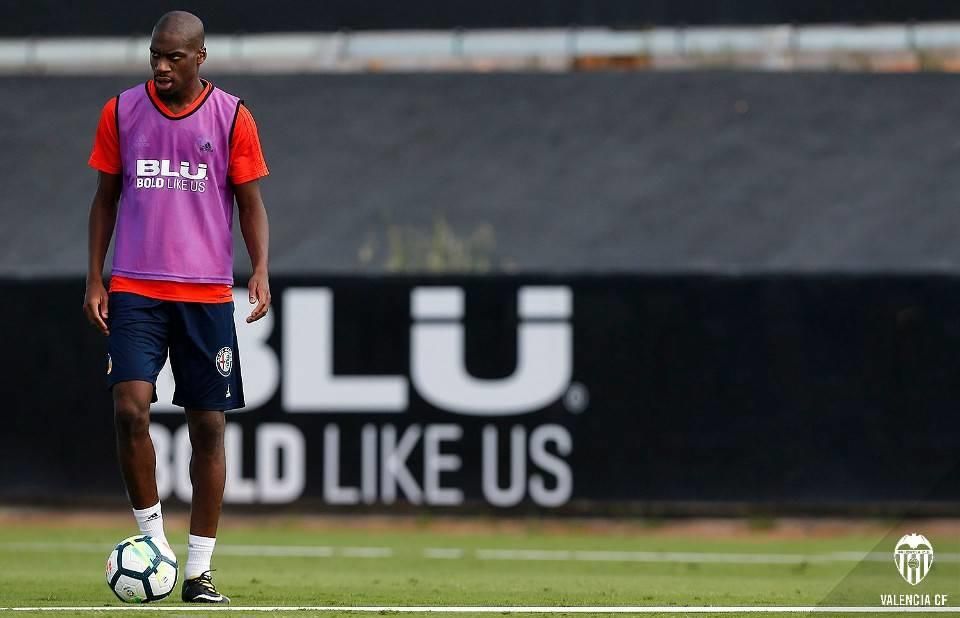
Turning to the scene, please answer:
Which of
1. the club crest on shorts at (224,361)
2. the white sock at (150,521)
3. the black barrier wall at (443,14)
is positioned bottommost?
the white sock at (150,521)

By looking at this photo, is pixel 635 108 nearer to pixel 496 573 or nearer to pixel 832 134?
pixel 832 134

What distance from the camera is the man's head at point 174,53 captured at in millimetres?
6812

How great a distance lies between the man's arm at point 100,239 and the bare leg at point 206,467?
55 cm

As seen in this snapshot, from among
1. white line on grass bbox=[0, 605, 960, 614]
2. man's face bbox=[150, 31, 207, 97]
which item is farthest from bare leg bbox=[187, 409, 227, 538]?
man's face bbox=[150, 31, 207, 97]

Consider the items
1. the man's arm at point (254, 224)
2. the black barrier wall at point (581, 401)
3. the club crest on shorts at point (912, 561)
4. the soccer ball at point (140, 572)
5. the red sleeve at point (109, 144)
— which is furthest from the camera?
the black barrier wall at point (581, 401)

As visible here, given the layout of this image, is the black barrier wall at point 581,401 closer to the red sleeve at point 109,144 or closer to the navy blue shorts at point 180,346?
the navy blue shorts at point 180,346

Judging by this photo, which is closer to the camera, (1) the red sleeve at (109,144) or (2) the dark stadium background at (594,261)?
(1) the red sleeve at (109,144)

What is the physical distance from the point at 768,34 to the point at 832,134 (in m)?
1.92

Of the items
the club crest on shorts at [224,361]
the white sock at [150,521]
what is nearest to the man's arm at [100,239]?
the club crest on shorts at [224,361]

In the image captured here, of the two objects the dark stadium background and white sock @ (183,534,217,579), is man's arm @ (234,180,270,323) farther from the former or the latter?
the dark stadium background

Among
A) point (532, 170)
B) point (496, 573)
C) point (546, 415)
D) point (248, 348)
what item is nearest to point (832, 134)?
point (532, 170)

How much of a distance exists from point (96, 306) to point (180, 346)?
381mm

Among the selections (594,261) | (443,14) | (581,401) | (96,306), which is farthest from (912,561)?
(443,14)

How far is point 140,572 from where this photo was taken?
680 centimetres
